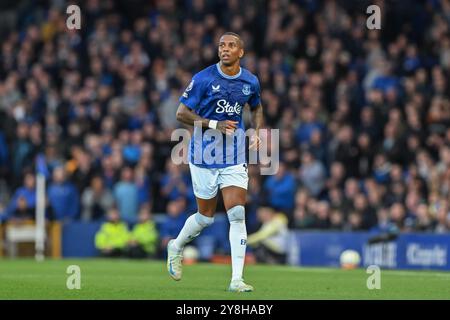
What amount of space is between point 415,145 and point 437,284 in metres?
9.38

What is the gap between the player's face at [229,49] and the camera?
513 inches

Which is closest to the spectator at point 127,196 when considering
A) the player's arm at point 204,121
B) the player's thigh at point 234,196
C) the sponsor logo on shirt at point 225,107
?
the player's arm at point 204,121

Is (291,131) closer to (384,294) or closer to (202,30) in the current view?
(202,30)

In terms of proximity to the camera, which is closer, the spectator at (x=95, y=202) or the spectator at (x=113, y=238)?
the spectator at (x=113, y=238)

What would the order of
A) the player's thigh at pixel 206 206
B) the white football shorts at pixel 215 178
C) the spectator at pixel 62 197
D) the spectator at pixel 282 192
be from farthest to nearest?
the spectator at pixel 62 197 < the spectator at pixel 282 192 < the player's thigh at pixel 206 206 < the white football shorts at pixel 215 178

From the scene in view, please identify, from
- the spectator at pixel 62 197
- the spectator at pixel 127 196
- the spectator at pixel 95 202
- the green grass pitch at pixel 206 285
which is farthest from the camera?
the spectator at pixel 95 202

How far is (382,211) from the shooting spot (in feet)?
73.7

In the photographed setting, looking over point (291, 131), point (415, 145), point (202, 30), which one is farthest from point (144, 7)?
point (415, 145)

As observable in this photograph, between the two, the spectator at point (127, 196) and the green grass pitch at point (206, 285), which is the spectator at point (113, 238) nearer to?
the spectator at point (127, 196)

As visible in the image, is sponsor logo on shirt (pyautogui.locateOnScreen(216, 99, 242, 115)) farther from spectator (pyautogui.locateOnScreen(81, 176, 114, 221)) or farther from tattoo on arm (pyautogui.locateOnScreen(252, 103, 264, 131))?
spectator (pyautogui.locateOnScreen(81, 176, 114, 221))

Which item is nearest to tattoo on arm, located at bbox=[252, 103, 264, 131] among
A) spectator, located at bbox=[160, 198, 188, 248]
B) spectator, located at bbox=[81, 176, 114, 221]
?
spectator, located at bbox=[160, 198, 188, 248]

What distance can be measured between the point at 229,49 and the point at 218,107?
68cm

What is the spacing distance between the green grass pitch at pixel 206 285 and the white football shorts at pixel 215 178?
3.61ft
